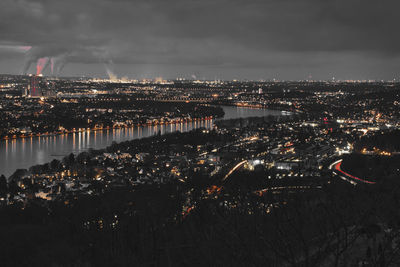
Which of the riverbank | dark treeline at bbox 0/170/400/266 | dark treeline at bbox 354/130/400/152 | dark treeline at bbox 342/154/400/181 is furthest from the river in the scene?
dark treeline at bbox 354/130/400/152

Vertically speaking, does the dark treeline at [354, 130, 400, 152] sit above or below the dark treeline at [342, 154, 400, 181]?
above

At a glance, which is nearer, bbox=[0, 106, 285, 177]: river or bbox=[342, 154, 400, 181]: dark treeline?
bbox=[342, 154, 400, 181]: dark treeline

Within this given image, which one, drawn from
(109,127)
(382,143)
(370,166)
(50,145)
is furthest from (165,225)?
(109,127)

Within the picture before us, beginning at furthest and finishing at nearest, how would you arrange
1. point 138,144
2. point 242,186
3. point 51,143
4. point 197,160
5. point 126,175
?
point 51,143 < point 138,144 < point 197,160 < point 126,175 < point 242,186

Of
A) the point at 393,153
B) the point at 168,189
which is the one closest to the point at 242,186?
the point at 168,189

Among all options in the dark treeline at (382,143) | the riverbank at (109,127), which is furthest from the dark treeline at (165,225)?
the riverbank at (109,127)

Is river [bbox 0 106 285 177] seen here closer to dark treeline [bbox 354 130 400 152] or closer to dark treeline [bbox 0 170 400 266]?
dark treeline [bbox 0 170 400 266]

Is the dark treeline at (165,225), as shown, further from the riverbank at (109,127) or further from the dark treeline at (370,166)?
the riverbank at (109,127)

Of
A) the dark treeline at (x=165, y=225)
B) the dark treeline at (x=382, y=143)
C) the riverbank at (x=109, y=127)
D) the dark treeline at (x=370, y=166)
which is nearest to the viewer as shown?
the dark treeline at (x=165, y=225)

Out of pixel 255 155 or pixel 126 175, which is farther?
pixel 255 155

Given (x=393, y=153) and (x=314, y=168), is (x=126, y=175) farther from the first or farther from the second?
(x=393, y=153)

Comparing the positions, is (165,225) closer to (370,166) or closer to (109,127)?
(370,166)
